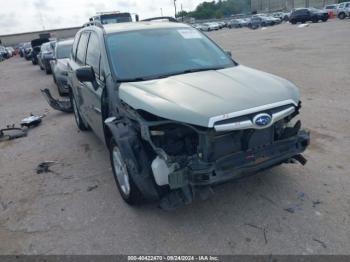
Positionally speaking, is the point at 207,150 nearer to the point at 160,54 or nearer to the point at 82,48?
the point at 160,54

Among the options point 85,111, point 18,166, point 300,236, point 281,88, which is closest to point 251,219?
point 300,236

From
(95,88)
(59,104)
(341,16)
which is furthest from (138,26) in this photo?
(341,16)

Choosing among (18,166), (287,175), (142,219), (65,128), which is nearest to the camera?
(142,219)

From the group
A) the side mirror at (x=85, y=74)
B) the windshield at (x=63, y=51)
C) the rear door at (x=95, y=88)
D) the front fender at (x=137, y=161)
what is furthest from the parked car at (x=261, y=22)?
the front fender at (x=137, y=161)

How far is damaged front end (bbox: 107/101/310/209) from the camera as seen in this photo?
3.09m

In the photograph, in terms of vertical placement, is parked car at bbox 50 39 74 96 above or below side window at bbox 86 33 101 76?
below

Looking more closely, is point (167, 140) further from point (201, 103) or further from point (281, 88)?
point (281, 88)

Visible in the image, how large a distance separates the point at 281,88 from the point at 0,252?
318cm

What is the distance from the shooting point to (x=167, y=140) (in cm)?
339

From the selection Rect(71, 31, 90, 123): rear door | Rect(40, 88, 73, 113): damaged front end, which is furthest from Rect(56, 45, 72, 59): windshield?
Rect(71, 31, 90, 123): rear door

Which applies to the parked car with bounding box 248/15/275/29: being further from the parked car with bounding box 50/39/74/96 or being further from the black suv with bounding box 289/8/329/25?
the parked car with bounding box 50/39/74/96

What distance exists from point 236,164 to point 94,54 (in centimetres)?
266

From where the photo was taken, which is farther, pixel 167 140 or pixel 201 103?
pixel 167 140

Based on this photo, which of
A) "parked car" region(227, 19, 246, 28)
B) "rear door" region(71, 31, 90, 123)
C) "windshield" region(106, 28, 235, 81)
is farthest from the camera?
"parked car" region(227, 19, 246, 28)
